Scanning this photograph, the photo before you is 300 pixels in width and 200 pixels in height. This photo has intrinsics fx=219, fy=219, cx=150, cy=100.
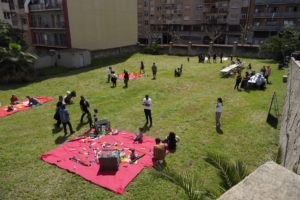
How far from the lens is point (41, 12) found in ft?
121

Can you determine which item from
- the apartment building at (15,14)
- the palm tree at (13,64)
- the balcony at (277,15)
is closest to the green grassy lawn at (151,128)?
the palm tree at (13,64)

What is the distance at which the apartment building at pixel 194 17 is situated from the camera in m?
54.9

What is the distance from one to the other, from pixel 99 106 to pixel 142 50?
29081 mm

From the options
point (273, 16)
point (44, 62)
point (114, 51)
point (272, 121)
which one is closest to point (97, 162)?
point (272, 121)

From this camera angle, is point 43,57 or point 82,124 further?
point 43,57

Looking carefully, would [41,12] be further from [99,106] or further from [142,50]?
[99,106]

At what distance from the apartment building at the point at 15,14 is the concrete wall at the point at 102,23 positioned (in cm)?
1198

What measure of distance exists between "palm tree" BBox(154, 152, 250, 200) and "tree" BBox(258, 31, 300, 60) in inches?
1194

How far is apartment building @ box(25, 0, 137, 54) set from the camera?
33906mm

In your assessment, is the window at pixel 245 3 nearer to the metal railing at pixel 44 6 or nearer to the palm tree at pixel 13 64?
the metal railing at pixel 44 6

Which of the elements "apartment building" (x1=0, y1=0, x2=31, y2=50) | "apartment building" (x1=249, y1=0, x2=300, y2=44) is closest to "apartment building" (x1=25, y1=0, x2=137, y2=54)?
"apartment building" (x1=0, y1=0, x2=31, y2=50)

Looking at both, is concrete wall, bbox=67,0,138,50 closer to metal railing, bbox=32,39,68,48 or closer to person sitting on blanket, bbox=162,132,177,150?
metal railing, bbox=32,39,68,48

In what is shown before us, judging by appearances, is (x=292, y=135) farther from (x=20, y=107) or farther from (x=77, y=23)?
(x=77, y=23)

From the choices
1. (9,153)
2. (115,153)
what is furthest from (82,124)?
(115,153)
